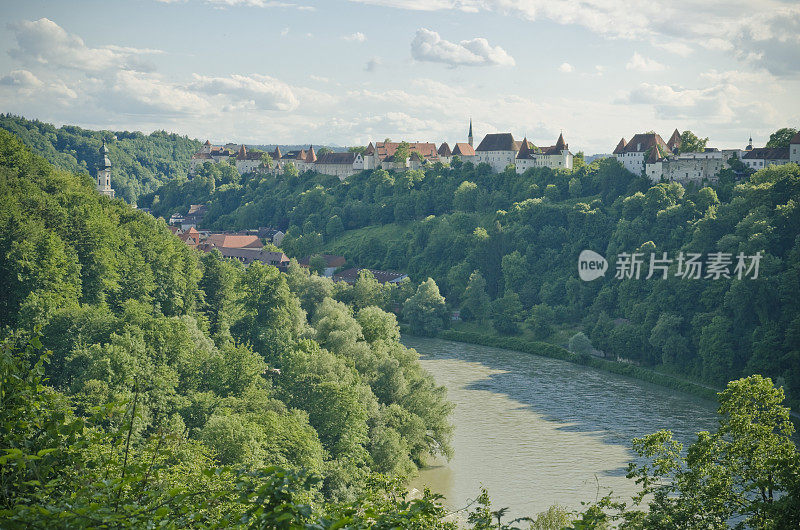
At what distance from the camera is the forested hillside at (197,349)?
23.8 m

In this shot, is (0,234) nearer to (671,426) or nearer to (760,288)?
(671,426)

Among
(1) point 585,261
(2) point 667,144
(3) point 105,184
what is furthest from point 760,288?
(3) point 105,184

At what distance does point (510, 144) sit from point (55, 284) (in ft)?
195

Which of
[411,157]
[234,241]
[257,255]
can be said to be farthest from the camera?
[411,157]

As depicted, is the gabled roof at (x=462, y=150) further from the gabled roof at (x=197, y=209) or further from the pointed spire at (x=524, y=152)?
the gabled roof at (x=197, y=209)

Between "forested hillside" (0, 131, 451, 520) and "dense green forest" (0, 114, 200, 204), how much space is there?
92.7m

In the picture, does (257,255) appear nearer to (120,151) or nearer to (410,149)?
(410,149)

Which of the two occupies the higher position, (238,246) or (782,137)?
(782,137)

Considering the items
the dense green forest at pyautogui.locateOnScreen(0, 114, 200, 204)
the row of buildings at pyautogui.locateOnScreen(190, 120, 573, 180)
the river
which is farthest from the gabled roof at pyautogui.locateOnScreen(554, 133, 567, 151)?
the dense green forest at pyautogui.locateOnScreen(0, 114, 200, 204)

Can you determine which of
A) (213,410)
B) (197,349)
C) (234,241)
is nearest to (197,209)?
(234,241)

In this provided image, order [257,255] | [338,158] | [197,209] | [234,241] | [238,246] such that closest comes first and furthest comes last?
1. [257,255]
2. [238,246]
3. [234,241]
4. [338,158]
5. [197,209]

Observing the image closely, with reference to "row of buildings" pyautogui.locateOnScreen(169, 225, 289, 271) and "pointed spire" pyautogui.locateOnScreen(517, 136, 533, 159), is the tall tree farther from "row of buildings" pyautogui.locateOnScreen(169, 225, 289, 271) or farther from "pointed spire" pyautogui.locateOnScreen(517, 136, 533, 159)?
"row of buildings" pyautogui.locateOnScreen(169, 225, 289, 271)

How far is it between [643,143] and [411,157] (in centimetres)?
3292

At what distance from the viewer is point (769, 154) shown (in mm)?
60531
